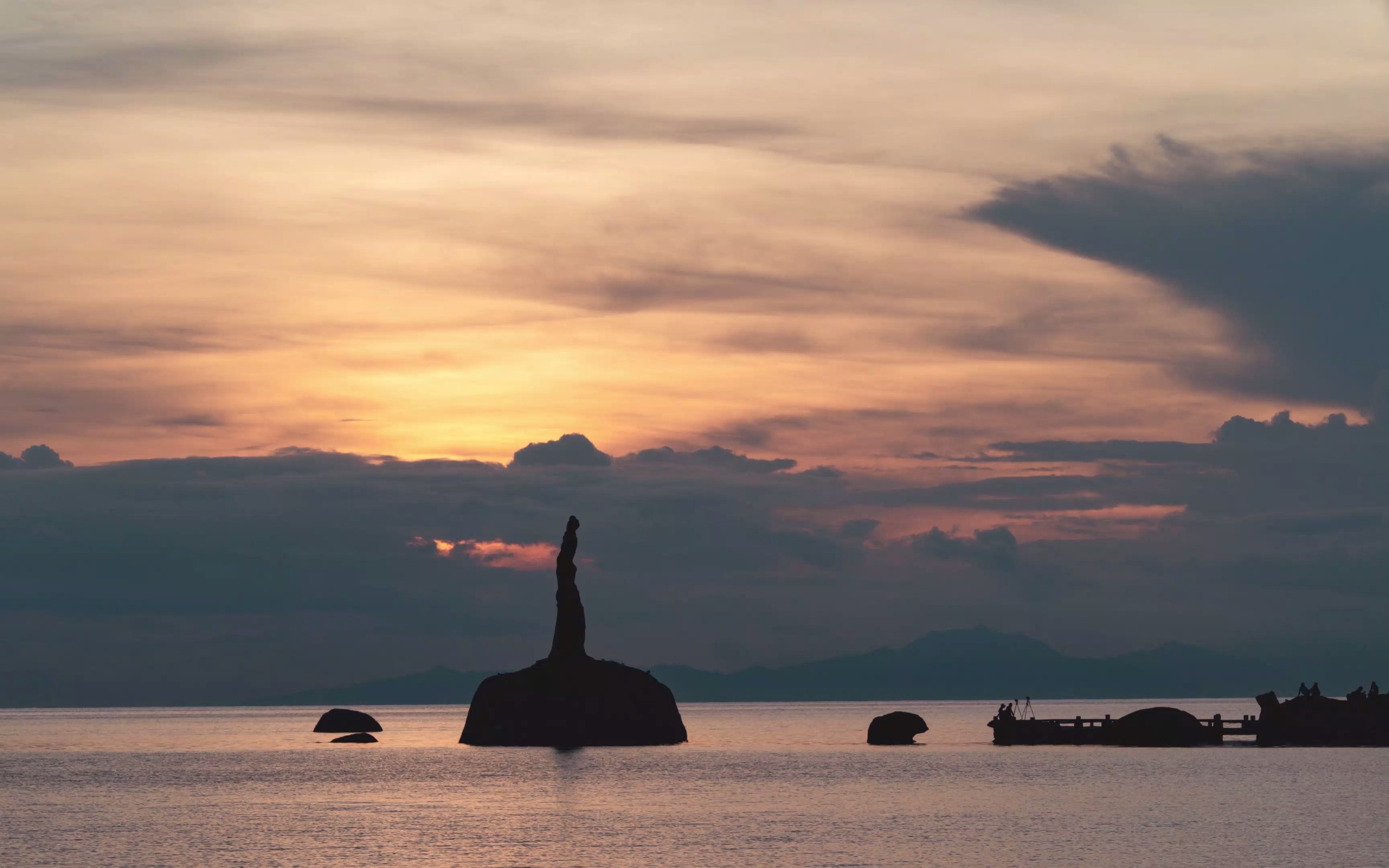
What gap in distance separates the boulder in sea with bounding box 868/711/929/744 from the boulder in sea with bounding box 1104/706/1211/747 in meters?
26.2

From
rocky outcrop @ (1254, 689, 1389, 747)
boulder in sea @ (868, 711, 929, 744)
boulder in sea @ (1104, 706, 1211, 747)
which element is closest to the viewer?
rocky outcrop @ (1254, 689, 1389, 747)

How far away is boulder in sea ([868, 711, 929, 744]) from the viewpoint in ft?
600

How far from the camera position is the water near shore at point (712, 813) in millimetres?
79250

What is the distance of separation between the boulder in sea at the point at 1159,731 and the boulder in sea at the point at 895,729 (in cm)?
2625

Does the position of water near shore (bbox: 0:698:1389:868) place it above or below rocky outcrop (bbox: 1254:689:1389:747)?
below

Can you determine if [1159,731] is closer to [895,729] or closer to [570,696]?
[895,729]

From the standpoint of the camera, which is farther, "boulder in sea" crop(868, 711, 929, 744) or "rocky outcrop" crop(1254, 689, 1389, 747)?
"boulder in sea" crop(868, 711, 929, 744)

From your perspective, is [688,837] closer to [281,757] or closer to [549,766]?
[549,766]

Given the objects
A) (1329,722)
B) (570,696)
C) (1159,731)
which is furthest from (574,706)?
(1329,722)

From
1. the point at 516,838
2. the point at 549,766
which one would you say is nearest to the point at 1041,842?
the point at 516,838

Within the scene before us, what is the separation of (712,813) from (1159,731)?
7090 cm

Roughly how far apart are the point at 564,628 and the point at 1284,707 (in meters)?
66.9

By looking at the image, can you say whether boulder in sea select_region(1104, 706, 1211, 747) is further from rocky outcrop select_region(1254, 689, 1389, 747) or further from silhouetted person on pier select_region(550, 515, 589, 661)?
silhouetted person on pier select_region(550, 515, 589, 661)

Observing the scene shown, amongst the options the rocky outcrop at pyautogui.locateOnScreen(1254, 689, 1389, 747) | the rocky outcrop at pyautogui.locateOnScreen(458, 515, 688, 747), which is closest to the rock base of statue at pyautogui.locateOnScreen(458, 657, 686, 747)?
the rocky outcrop at pyautogui.locateOnScreen(458, 515, 688, 747)
